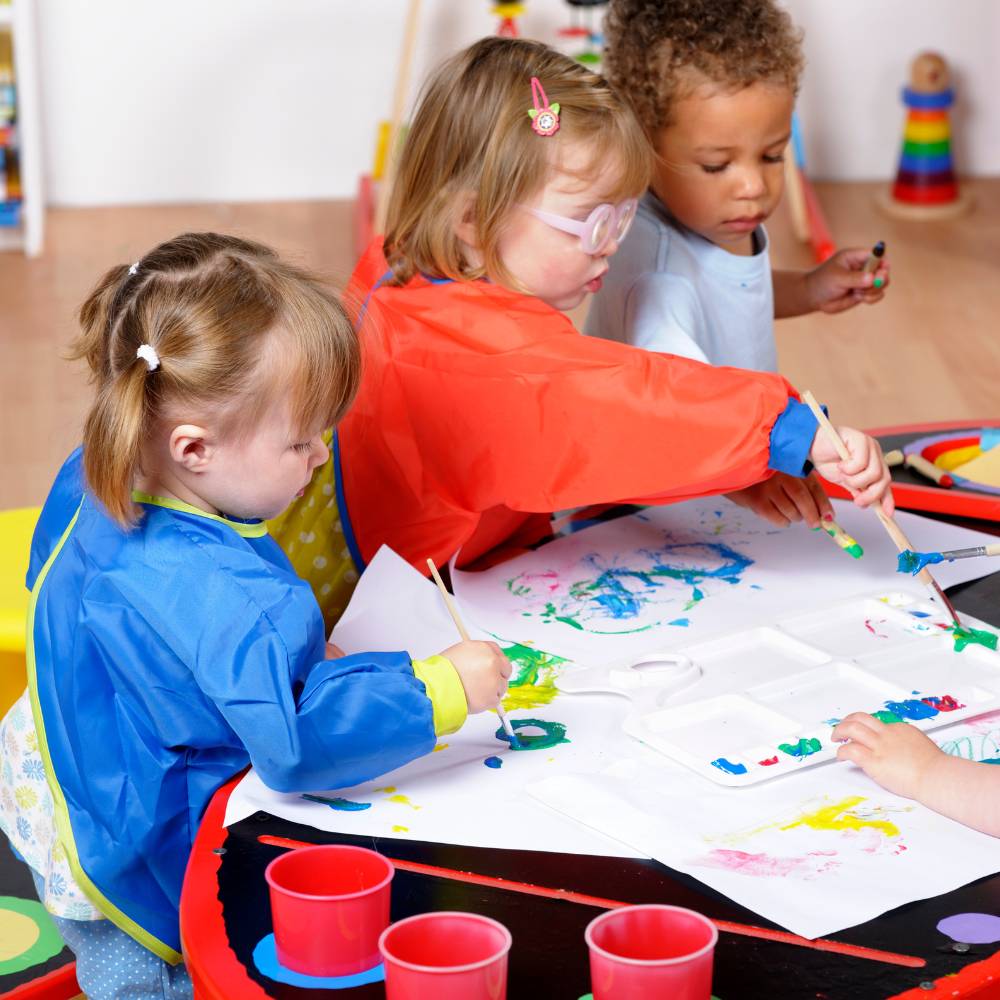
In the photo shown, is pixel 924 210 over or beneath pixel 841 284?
beneath

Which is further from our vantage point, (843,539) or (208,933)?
(843,539)

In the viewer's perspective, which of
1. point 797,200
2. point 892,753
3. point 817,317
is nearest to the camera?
point 892,753

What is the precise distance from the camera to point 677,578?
138 centimetres

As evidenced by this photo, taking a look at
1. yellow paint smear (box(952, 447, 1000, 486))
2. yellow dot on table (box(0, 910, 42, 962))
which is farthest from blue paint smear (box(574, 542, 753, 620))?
yellow dot on table (box(0, 910, 42, 962))

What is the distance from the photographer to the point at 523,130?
1356 millimetres

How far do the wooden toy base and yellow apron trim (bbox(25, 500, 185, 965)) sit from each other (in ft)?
11.6

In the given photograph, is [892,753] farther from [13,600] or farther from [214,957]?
[13,600]

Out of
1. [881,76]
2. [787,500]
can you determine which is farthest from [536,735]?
[881,76]

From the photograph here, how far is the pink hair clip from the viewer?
1.35 meters

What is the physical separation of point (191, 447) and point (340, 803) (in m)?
0.26

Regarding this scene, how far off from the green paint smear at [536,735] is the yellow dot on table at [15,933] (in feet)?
1.64

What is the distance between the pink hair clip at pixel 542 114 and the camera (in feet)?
4.42

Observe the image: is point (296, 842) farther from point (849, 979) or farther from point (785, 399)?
point (785, 399)

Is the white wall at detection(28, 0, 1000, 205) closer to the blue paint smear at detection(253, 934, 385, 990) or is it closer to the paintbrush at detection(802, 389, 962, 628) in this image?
the paintbrush at detection(802, 389, 962, 628)
